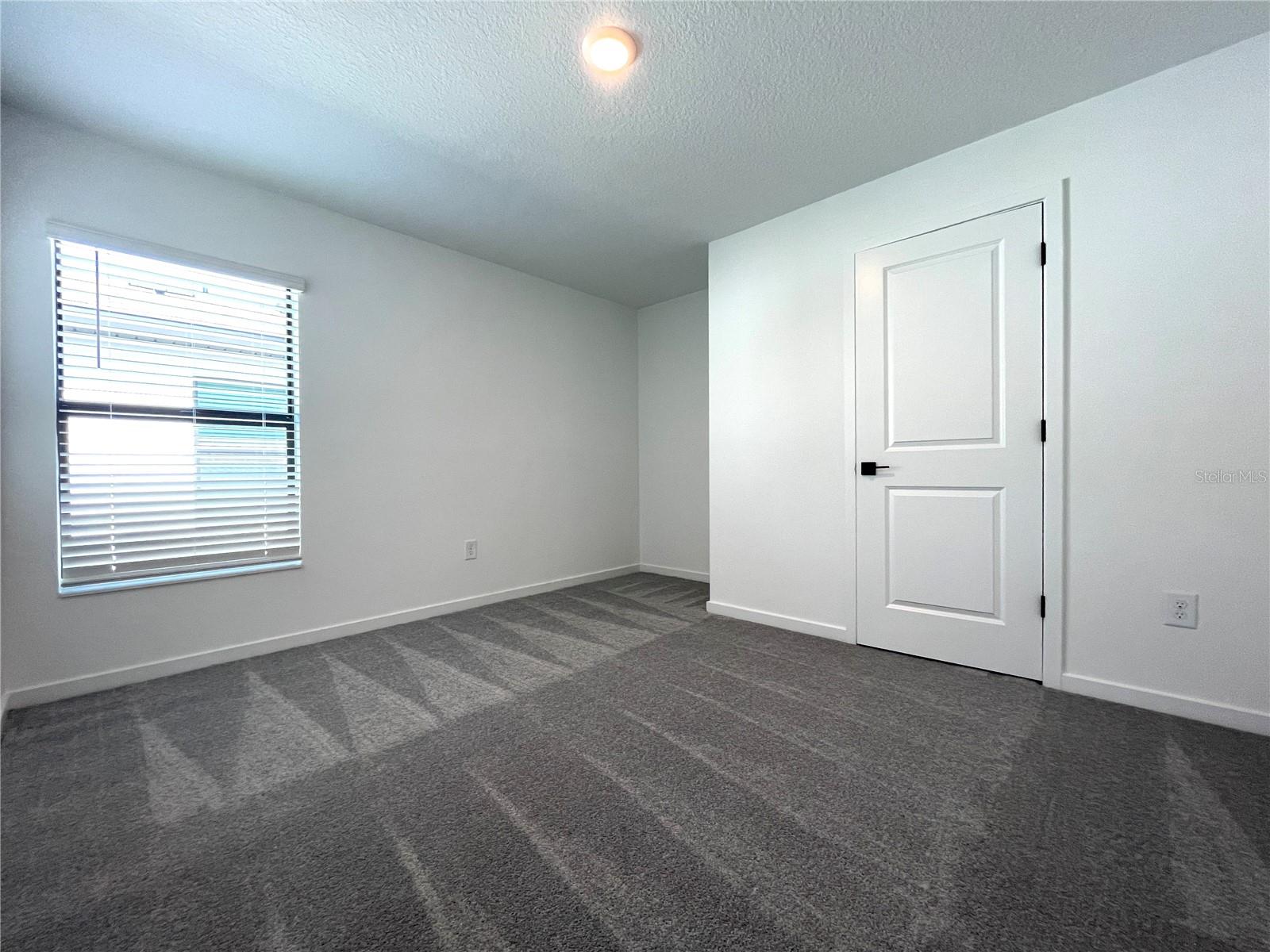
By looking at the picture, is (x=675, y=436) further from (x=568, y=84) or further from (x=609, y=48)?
(x=609, y=48)

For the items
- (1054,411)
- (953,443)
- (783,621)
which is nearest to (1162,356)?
(1054,411)

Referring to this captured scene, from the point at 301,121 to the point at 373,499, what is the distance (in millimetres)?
1969

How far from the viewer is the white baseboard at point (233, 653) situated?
2217mm

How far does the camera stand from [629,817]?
1.44 metres

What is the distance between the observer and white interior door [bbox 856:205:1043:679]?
2330mm

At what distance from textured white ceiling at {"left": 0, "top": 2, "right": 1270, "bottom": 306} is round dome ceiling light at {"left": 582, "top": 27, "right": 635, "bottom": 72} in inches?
1.7

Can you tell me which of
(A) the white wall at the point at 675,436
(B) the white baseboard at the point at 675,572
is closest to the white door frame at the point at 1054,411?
(A) the white wall at the point at 675,436

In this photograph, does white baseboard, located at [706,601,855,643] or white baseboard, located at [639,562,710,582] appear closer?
white baseboard, located at [706,601,855,643]

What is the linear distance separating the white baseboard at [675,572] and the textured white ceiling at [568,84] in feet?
9.79

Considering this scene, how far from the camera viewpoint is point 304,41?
182 cm

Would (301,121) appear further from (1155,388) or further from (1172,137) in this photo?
(1155,388)

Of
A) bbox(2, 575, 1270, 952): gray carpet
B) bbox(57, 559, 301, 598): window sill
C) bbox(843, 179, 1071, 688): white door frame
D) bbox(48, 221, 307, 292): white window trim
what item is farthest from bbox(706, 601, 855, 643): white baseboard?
bbox(48, 221, 307, 292): white window trim

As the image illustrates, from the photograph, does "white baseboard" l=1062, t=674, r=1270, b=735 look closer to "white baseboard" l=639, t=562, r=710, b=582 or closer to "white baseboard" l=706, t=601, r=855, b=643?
"white baseboard" l=706, t=601, r=855, b=643

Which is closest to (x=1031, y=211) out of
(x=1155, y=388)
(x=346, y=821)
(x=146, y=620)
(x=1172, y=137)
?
(x=1172, y=137)
